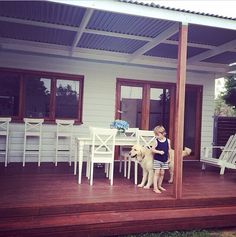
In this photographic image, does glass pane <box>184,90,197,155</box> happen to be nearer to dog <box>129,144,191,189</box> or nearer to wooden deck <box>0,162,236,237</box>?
wooden deck <box>0,162,236,237</box>

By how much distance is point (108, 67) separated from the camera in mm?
7844

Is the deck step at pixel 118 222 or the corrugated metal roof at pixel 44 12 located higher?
the corrugated metal roof at pixel 44 12

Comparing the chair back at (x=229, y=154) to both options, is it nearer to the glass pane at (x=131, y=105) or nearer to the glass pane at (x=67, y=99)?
the glass pane at (x=131, y=105)

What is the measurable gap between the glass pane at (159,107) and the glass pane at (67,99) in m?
2.04

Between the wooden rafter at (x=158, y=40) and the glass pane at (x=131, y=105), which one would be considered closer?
the wooden rafter at (x=158, y=40)

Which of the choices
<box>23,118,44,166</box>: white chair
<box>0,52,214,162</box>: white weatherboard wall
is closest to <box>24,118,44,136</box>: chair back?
<box>23,118,44,166</box>: white chair

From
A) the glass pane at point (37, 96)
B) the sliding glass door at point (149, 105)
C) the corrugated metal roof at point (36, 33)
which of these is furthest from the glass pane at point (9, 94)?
the sliding glass door at point (149, 105)

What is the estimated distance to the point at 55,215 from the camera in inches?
150

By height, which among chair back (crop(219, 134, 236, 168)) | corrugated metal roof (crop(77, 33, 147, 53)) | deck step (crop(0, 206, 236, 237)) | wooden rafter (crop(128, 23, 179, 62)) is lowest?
deck step (crop(0, 206, 236, 237))

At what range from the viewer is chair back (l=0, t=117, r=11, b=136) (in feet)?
21.4

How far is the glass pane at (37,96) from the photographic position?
7.21m

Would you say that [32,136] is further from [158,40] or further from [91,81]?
[158,40]

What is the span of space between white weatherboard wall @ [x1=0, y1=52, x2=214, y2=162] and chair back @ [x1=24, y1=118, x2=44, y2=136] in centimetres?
26

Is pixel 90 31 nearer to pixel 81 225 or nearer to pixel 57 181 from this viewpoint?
pixel 57 181
